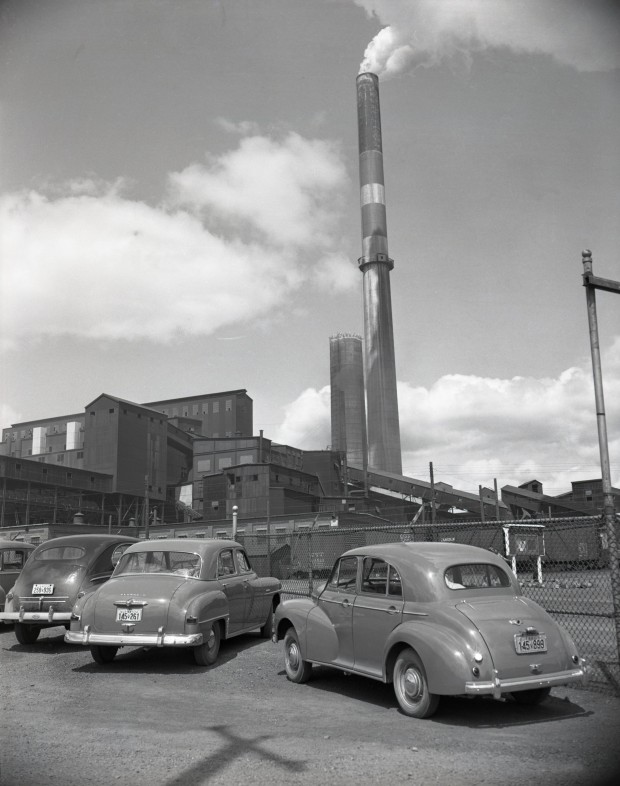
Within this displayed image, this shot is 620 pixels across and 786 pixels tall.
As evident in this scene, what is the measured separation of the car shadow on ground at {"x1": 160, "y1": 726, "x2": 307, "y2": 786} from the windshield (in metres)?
4.05

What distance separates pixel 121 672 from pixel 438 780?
5565 mm

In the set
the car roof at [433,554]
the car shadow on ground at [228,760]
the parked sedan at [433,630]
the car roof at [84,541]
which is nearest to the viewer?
the car shadow on ground at [228,760]

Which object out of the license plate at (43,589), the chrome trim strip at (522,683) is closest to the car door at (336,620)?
the chrome trim strip at (522,683)

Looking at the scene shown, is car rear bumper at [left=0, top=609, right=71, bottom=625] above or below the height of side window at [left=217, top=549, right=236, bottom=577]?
below

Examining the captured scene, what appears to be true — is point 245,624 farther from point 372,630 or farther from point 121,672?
point 372,630

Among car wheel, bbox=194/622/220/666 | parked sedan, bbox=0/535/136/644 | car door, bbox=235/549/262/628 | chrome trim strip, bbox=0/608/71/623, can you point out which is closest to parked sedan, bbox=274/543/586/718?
car wheel, bbox=194/622/220/666

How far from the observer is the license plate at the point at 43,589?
436 inches

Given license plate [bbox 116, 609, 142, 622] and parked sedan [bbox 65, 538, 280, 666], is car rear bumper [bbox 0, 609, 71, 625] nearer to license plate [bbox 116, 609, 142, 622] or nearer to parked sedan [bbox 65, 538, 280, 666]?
parked sedan [bbox 65, 538, 280, 666]

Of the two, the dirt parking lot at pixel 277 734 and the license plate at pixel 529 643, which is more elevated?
the license plate at pixel 529 643

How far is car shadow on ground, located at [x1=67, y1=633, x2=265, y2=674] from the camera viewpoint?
9.19 meters

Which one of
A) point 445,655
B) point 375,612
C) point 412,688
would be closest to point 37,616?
point 375,612

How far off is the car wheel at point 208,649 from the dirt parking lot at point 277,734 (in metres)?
0.45

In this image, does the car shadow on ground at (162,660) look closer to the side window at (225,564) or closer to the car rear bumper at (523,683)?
the side window at (225,564)

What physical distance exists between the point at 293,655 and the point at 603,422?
173 inches
